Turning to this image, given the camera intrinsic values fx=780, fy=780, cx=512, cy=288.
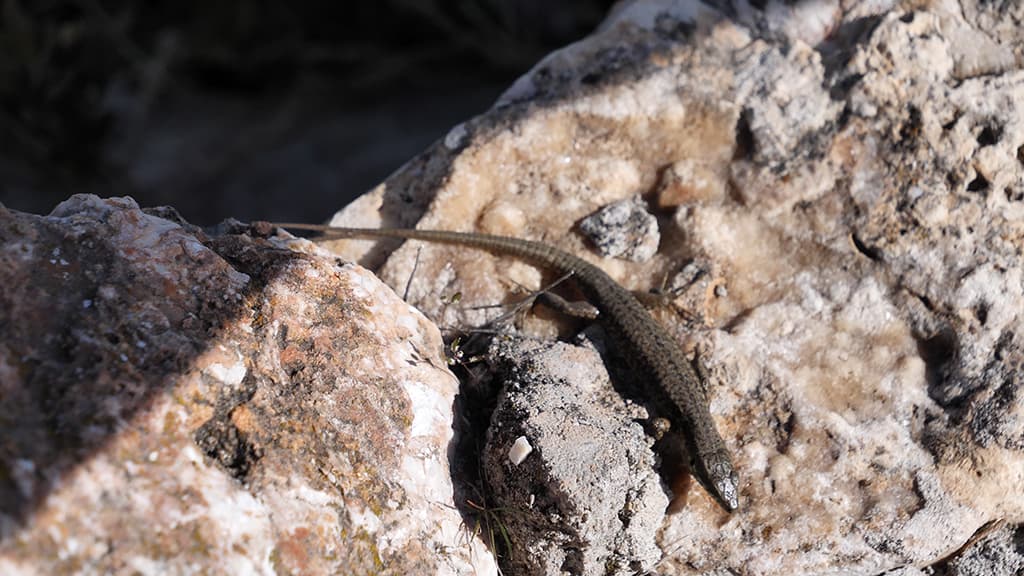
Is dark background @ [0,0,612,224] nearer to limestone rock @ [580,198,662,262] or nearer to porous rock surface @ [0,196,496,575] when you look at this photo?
limestone rock @ [580,198,662,262]

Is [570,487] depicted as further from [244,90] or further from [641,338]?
[244,90]

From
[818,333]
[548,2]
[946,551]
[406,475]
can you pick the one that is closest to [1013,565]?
[946,551]

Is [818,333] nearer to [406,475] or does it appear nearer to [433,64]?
[406,475]

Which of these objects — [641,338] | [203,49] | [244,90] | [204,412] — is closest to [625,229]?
[641,338]

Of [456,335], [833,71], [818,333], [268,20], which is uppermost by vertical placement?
[833,71]

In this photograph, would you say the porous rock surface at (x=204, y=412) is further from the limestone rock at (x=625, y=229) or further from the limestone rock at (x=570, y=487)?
the limestone rock at (x=625, y=229)

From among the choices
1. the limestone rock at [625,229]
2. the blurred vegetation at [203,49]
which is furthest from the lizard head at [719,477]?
the blurred vegetation at [203,49]
